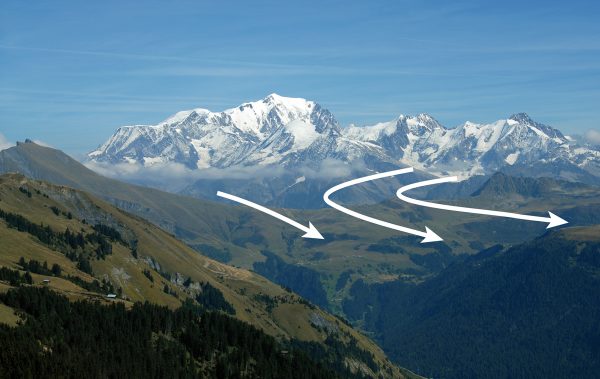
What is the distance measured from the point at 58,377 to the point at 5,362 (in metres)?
12.4

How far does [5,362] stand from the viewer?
19475 centimetres

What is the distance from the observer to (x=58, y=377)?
196 m
